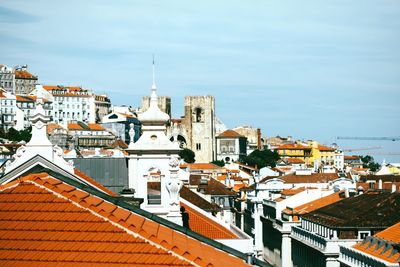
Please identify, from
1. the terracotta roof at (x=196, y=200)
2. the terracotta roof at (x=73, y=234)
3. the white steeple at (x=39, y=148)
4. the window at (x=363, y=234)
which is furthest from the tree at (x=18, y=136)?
the terracotta roof at (x=73, y=234)

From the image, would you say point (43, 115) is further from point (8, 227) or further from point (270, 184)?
point (270, 184)

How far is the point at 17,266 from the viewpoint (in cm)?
1080

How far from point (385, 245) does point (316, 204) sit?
37193 millimetres

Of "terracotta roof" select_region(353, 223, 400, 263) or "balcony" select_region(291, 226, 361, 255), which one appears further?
"balcony" select_region(291, 226, 361, 255)

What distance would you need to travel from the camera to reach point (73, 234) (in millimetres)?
11180

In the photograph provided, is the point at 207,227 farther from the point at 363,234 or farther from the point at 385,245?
the point at 363,234

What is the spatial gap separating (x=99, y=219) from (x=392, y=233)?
46378 mm

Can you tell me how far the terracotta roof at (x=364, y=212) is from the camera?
65812mm

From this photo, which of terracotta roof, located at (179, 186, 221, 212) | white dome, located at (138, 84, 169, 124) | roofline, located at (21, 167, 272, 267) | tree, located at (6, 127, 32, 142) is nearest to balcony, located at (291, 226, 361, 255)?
terracotta roof, located at (179, 186, 221, 212)

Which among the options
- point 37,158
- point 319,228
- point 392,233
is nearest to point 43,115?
point 37,158

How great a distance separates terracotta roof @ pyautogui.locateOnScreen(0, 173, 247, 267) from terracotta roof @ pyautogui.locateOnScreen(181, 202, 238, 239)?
19.8m

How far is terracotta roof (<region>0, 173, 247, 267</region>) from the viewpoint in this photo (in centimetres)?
1085

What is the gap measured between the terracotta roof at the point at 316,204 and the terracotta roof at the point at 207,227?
5516cm

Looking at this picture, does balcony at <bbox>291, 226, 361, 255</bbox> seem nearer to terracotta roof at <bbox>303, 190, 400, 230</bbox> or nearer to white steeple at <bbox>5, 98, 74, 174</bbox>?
terracotta roof at <bbox>303, 190, 400, 230</bbox>
